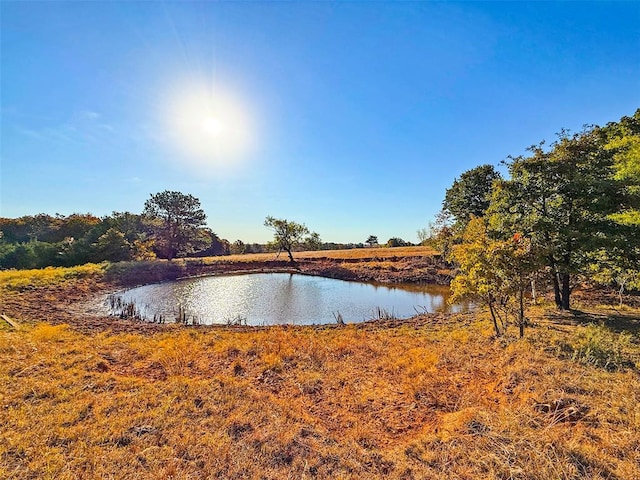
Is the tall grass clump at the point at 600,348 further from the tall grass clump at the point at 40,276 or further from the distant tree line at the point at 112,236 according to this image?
the distant tree line at the point at 112,236

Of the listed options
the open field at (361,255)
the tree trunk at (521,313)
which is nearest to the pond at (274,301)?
the tree trunk at (521,313)

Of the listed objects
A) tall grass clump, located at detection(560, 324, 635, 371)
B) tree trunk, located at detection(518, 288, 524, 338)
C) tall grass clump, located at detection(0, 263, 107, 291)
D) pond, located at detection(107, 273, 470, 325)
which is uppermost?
tall grass clump, located at detection(0, 263, 107, 291)

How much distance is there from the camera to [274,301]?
23.3 meters

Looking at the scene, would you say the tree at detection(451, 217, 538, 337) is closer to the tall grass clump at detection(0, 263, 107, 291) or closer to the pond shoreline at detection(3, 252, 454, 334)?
the pond shoreline at detection(3, 252, 454, 334)

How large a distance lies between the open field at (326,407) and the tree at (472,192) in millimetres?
22113

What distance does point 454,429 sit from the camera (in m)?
4.85

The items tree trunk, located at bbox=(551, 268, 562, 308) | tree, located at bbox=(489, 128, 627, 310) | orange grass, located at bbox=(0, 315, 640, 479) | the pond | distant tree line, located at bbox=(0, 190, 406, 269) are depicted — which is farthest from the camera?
distant tree line, located at bbox=(0, 190, 406, 269)

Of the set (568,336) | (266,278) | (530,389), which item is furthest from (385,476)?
(266,278)

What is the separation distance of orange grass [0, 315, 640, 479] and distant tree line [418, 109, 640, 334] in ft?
6.82

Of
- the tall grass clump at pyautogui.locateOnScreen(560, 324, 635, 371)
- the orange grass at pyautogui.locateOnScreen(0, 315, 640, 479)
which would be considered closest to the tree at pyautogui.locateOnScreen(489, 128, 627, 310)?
the tall grass clump at pyautogui.locateOnScreen(560, 324, 635, 371)

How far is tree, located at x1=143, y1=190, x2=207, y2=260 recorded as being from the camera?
45.2 metres

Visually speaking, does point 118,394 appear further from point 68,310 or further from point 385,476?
point 68,310

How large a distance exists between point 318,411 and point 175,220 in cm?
4668

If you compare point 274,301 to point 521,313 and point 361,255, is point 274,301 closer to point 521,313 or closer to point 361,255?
point 521,313
